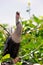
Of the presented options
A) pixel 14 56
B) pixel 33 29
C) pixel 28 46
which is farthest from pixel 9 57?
pixel 33 29

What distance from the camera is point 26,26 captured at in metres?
0.80

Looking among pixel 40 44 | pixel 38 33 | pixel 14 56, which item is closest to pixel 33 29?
pixel 38 33

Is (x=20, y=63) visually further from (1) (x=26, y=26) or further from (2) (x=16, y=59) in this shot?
(1) (x=26, y=26)

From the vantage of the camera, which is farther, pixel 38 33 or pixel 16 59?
pixel 38 33

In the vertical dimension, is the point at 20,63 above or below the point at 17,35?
below

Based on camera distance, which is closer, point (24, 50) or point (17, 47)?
point (17, 47)

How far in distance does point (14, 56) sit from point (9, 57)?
1 centimetres

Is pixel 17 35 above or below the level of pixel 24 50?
above

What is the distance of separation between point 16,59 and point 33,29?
0.97ft

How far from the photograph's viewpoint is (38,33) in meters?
0.78

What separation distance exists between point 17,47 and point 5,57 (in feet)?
0.18

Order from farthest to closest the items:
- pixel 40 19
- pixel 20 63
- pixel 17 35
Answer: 1. pixel 40 19
2. pixel 20 63
3. pixel 17 35

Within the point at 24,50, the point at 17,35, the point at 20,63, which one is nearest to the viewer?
the point at 17,35

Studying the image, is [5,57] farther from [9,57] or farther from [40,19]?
[40,19]
